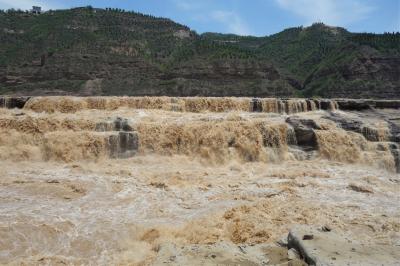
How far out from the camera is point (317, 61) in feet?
250

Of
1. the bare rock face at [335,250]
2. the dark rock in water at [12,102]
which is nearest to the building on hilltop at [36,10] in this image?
the dark rock in water at [12,102]

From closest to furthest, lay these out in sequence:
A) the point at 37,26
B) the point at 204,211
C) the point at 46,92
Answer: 1. the point at 204,211
2. the point at 46,92
3. the point at 37,26

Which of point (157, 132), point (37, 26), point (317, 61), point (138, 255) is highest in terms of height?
point (37, 26)

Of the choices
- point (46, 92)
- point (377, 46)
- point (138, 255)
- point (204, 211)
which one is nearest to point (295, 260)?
point (138, 255)

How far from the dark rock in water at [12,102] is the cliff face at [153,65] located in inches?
1229

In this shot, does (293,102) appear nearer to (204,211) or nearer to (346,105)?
(346,105)

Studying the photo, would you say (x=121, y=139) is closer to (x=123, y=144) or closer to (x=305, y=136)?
(x=123, y=144)

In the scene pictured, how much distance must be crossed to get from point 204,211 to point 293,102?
43.1 feet

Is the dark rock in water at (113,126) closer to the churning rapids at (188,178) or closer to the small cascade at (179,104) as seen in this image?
the churning rapids at (188,178)

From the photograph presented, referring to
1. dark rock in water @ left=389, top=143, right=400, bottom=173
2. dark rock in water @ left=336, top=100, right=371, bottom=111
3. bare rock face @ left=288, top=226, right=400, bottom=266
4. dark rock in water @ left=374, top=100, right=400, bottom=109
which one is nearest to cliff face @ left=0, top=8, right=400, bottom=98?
dark rock in water @ left=374, top=100, right=400, bottom=109

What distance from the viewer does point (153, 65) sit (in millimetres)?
59000

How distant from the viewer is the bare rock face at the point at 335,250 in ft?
25.6

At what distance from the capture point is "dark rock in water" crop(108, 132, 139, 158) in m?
17.5

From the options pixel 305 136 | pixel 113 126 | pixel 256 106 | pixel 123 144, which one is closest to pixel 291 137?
pixel 305 136
